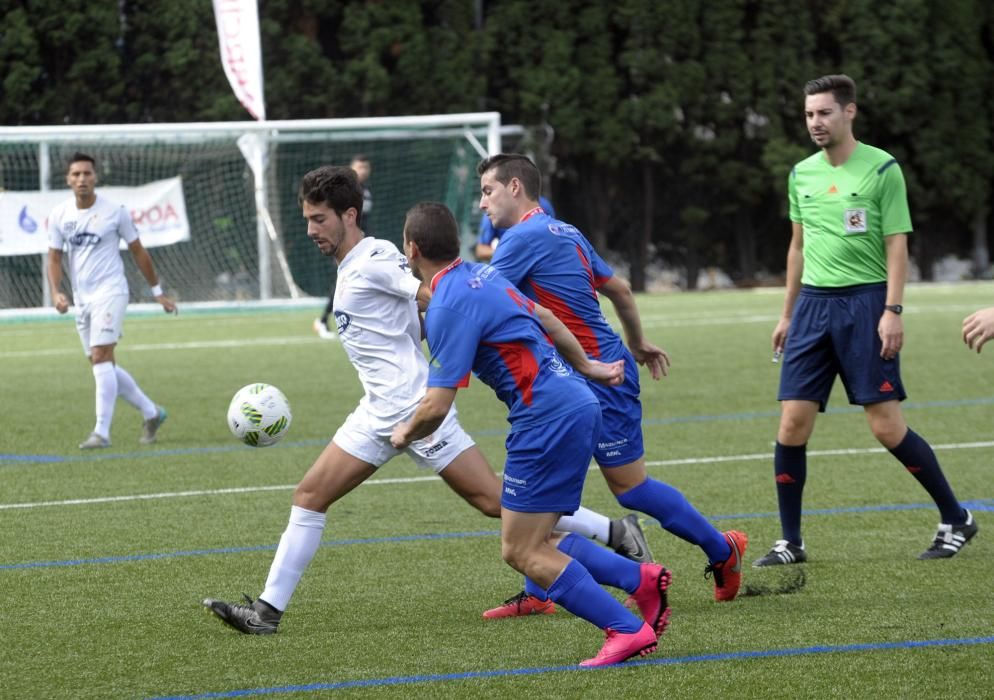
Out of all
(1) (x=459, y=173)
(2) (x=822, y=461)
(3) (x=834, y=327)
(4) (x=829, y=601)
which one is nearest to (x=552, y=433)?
(4) (x=829, y=601)

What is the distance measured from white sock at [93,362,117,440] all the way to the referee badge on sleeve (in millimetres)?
5860

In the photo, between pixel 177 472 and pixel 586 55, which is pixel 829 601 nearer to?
pixel 177 472

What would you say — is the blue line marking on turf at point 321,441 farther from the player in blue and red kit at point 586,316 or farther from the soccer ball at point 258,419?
the player in blue and red kit at point 586,316

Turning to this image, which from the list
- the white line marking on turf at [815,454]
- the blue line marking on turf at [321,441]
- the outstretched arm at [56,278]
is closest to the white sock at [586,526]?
the white line marking on turf at [815,454]

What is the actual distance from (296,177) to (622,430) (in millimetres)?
21578

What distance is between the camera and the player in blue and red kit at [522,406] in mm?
4945

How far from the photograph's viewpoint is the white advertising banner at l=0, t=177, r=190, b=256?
75.6 ft

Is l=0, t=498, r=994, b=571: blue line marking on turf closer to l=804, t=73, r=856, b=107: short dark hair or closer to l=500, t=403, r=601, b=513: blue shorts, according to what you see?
l=804, t=73, r=856, b=107: short dark hair

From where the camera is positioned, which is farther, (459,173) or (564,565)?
(459,173)

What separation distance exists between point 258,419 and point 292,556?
814 mm

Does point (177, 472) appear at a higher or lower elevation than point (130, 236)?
lower

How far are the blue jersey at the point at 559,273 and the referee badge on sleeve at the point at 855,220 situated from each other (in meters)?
1.23

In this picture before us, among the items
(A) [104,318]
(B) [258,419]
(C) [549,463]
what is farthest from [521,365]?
(A) [104,318]

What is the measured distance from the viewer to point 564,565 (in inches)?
199
